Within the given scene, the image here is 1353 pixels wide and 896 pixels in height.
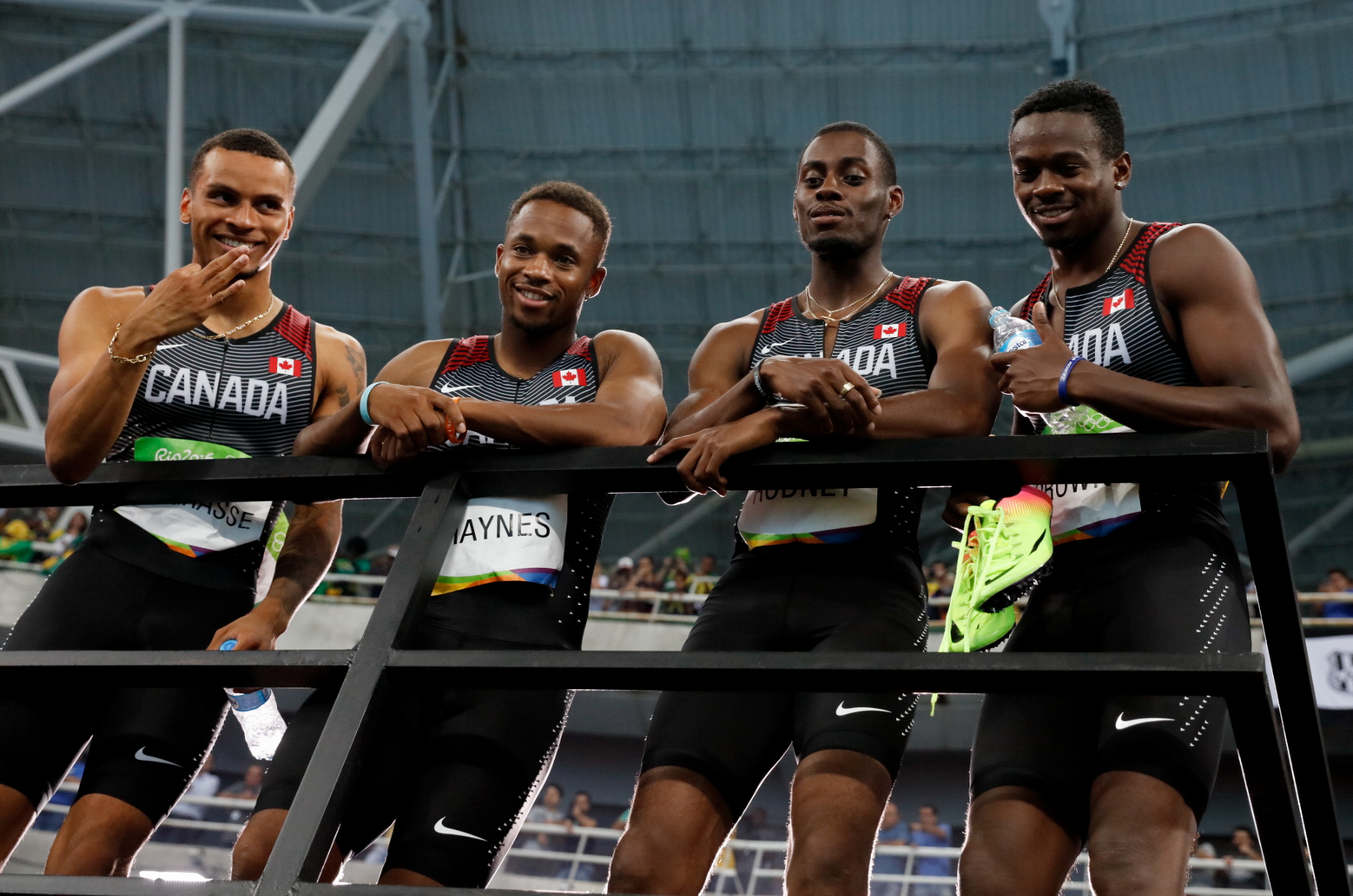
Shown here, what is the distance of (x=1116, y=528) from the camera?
2664 millimetres

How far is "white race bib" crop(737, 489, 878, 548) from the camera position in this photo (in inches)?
113

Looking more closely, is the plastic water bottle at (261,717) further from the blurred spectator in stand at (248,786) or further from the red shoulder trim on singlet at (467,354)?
the blurred spectator in stand at (248,786)

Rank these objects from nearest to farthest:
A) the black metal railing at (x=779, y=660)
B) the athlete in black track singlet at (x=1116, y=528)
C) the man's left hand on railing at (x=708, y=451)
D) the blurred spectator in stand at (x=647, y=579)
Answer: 1. the black metal railing at (x=779, y=660)
2. the man's left hand on railing at (x=708, y=451)
3. the athlete in black track singlet at (x=1116, y=528)
4. the blurred spectator in stand at (x=647, y=579)

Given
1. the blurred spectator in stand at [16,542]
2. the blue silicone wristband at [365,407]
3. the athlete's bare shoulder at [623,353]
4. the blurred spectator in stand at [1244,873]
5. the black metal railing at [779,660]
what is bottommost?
the black metal railing at [779,660]

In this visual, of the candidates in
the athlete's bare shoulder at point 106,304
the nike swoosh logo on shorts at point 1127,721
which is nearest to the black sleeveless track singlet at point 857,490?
the nike swoosh logo on shorts at point 1127,721

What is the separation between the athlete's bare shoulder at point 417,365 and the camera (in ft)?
11.0

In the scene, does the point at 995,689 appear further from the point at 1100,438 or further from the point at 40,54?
the point at 40,54

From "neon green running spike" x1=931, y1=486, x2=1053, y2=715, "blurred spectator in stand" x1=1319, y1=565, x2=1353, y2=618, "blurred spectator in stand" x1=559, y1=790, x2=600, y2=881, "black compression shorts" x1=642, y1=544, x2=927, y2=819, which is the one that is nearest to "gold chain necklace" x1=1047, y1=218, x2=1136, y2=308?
"neon green running spike" x1=931, y1=486, x2=1053, y2=715

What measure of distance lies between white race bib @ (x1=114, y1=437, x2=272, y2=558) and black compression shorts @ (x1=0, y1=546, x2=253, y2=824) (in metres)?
0.10

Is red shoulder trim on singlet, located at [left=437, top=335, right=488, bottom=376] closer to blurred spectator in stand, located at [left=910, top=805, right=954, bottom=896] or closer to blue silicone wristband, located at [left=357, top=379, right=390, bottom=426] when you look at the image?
blue silicone wristband, located at [left=357, top=379, right=390, bottom=426]

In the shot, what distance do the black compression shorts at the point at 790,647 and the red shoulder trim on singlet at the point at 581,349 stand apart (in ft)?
2.35

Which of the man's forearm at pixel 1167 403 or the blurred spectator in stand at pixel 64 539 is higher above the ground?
the blurred spectator in stand at pixel 64 539

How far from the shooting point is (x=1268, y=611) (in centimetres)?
185

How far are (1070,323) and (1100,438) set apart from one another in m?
1.01
